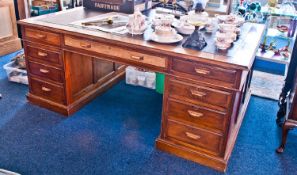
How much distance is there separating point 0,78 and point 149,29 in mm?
1825

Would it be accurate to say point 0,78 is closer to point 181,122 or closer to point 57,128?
point 57,128

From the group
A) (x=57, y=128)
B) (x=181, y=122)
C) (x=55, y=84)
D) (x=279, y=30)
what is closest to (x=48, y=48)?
(x=55, y=84)

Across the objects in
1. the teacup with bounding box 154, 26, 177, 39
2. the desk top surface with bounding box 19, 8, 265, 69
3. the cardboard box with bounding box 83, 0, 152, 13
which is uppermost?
the cardboard box with bounding box 83, 0, 152, 13

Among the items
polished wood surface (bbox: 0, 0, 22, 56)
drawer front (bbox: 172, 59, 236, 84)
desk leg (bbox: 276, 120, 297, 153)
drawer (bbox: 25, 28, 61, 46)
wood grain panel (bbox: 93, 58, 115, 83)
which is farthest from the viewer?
polished wood surface (bbox: 0, 0, 22, 56)

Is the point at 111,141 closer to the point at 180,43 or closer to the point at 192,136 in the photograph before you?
the point at 192,136

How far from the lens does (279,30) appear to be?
9.56 ft

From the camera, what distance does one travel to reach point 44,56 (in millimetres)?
2475

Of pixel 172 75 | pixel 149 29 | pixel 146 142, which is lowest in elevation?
pixel 146 142

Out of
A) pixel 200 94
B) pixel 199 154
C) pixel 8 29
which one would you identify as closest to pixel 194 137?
pixel 199 154

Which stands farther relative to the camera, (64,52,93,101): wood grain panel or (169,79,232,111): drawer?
(64,52,93,101): wood grain panel

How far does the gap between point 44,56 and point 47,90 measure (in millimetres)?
304

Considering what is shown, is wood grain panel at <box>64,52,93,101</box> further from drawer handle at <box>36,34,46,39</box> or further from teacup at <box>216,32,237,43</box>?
teacup at <box>216,32,237,43</box>

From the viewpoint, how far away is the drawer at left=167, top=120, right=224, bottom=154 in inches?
79.5

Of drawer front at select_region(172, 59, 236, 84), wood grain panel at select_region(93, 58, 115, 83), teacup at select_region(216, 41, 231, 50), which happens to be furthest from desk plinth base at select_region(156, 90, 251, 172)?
wood grain panel at select_region(93, 58, 115, 83)
